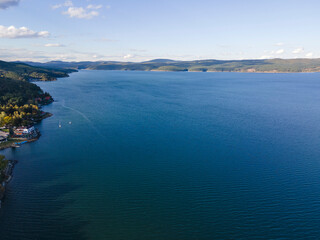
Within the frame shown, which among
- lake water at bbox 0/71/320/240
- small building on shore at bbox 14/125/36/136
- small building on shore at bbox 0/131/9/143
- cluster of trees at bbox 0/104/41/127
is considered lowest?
lake water at bbox 0/71/320/240

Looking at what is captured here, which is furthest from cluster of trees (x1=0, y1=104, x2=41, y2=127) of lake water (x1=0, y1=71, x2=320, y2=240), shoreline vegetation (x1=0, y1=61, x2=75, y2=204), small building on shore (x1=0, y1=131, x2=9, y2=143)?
lake water (x1=0, y1=71, x2=320, y2=240)

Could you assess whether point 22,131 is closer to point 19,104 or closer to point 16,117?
point 16,117

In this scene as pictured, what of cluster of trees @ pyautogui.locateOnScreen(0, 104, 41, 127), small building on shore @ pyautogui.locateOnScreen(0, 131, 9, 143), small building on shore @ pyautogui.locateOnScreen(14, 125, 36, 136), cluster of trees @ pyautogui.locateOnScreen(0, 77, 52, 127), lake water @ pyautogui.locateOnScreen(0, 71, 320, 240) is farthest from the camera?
cluster of trees @ pyautogui.locateOnScreen(0, 77, 52, 127)

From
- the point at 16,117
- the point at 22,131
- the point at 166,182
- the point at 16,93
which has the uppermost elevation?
the point at 16,93

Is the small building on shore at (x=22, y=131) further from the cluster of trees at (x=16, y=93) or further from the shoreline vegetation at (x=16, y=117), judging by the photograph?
the cluster of trees at (x=16, y=93)

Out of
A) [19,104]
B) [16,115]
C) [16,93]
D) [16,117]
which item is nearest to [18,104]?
[19,104]

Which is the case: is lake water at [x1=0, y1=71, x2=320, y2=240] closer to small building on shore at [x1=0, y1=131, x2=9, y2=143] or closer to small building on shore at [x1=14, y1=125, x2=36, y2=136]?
small building on shore at [x1=14, y1=125, x2=36, y2=136]

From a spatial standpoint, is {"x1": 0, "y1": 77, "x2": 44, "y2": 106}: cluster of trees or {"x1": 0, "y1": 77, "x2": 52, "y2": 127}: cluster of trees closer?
{"x1": 0, "y1": 77, "x2": 52, "y2": 127}: cluster of trees

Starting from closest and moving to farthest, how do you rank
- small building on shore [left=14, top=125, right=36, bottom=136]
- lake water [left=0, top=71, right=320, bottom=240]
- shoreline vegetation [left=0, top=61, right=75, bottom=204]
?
lake water [left=0, top=71, right=320, bottom=240] → shoreline vegetation [left=0, top=61, right=75, bottom=204] → small building on shore [left=14, top=125, right=36, bottom=136]

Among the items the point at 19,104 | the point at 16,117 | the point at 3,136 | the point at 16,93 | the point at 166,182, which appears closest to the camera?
the point at 166,182
